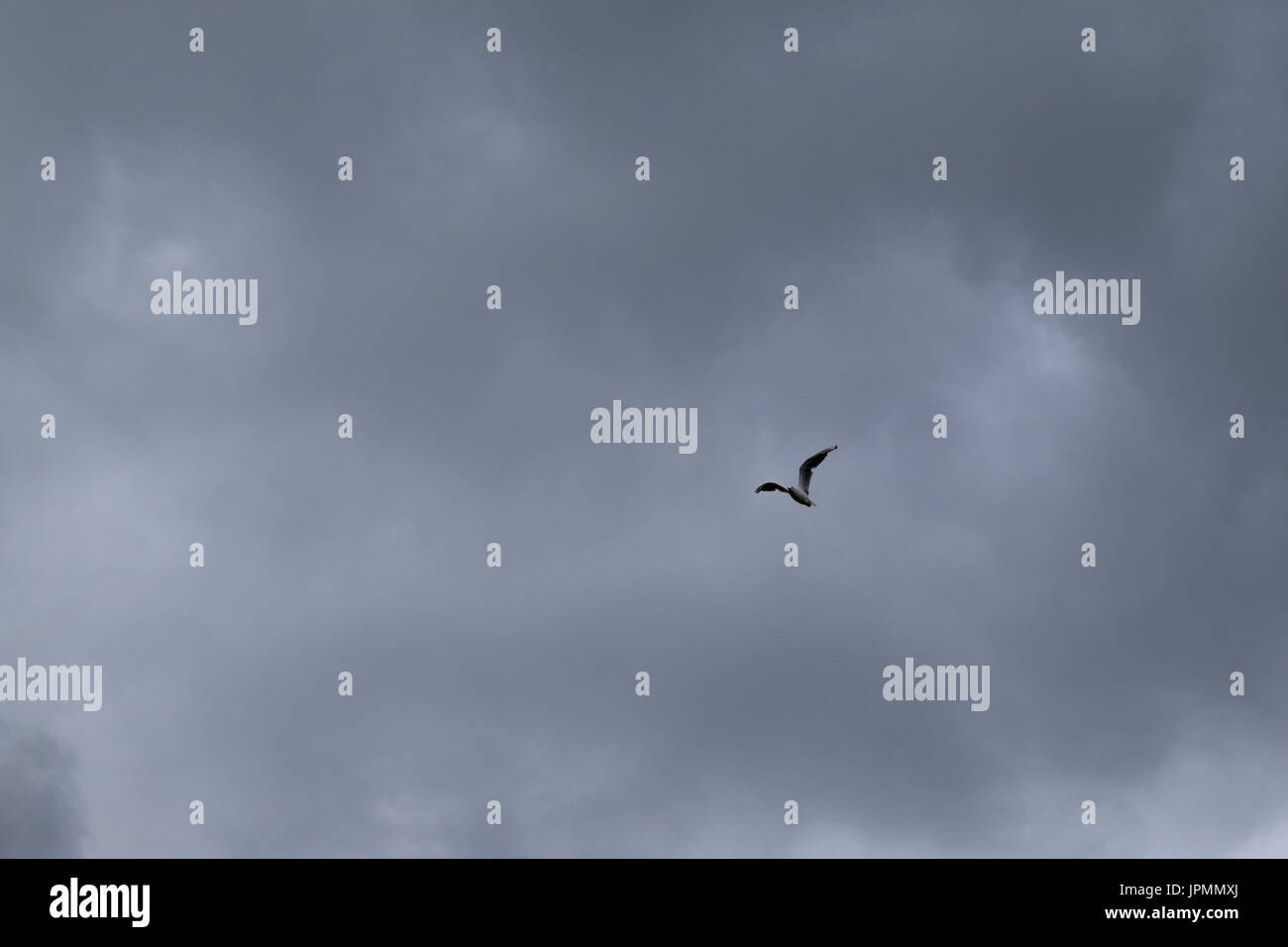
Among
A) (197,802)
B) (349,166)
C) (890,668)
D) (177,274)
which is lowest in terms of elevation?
(197,802)

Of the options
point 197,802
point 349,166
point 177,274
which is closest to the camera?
point 197,802

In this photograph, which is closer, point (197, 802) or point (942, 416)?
point (197, 802)
